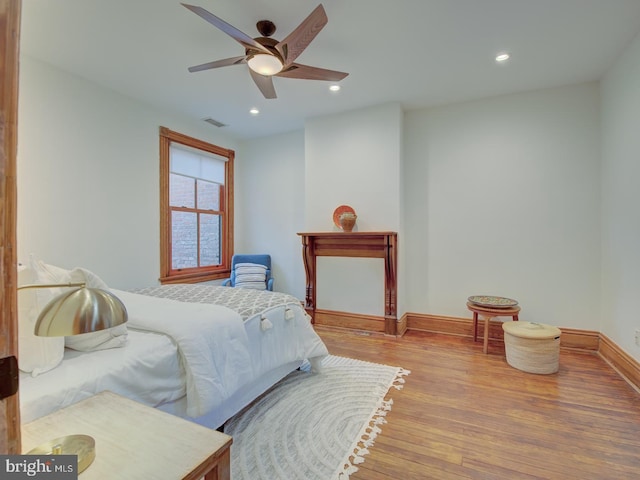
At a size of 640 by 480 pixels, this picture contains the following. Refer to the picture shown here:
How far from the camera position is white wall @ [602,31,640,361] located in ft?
8.11

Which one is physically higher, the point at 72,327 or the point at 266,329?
the point at 72,327

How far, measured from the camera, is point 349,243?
387 centimetres

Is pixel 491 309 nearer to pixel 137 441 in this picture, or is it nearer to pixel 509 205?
pixel 509 205

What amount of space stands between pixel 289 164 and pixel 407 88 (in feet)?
6.83

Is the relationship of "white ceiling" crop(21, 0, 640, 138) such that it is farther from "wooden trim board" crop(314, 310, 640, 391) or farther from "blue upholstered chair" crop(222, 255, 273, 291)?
"wooden trim board" crop(314, 310, 640, 391)

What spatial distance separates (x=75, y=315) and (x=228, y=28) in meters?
1.83

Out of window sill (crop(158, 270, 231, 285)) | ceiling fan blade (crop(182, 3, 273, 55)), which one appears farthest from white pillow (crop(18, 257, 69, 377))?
window sill (crop(158, 270, 231, 285))

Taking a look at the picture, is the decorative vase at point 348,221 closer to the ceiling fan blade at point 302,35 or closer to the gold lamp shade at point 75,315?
the ceiling fan blade at point 302,35

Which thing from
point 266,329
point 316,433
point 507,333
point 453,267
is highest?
point 453,267

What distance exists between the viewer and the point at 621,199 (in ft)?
8.86

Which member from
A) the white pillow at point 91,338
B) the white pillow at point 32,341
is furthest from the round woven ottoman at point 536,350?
the white pillow at point 32,341

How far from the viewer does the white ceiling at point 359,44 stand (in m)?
2.16

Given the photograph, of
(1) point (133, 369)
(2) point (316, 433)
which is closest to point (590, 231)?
(2) point (316, 433)

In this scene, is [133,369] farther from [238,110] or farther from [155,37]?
[238,110]
